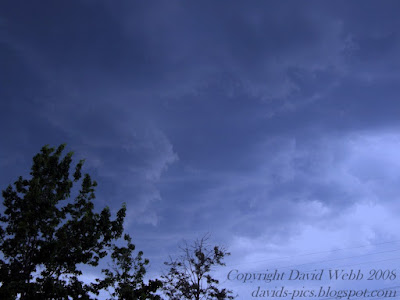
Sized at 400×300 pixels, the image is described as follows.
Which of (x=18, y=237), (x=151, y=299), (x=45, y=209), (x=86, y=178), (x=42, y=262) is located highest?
(x=86, y=178)

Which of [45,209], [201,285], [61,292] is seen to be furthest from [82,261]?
[201,285]

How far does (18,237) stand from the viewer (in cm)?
1880

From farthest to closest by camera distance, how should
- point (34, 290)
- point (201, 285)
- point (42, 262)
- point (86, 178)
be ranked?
point (201, 285) < point (86, 178) < point (42, 262) < point (34, 290)

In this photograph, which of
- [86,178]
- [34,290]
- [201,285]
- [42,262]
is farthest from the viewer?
[201,285]

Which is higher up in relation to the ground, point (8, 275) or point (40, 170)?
point (40, 170)

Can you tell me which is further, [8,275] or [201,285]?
[201,285]

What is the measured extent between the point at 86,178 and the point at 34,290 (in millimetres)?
7162

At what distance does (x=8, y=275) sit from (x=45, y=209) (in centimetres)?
376

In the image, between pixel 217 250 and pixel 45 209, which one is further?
pixel 217 250

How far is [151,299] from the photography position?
21.0m

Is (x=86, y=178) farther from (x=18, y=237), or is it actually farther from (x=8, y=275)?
(x=8, y=275)

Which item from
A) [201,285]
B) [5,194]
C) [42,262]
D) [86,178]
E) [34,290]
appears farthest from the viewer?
[201,285]

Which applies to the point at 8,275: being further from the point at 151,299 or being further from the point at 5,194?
the point at 151,299

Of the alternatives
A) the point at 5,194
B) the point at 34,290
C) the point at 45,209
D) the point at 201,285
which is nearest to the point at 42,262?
the point at 34,290
